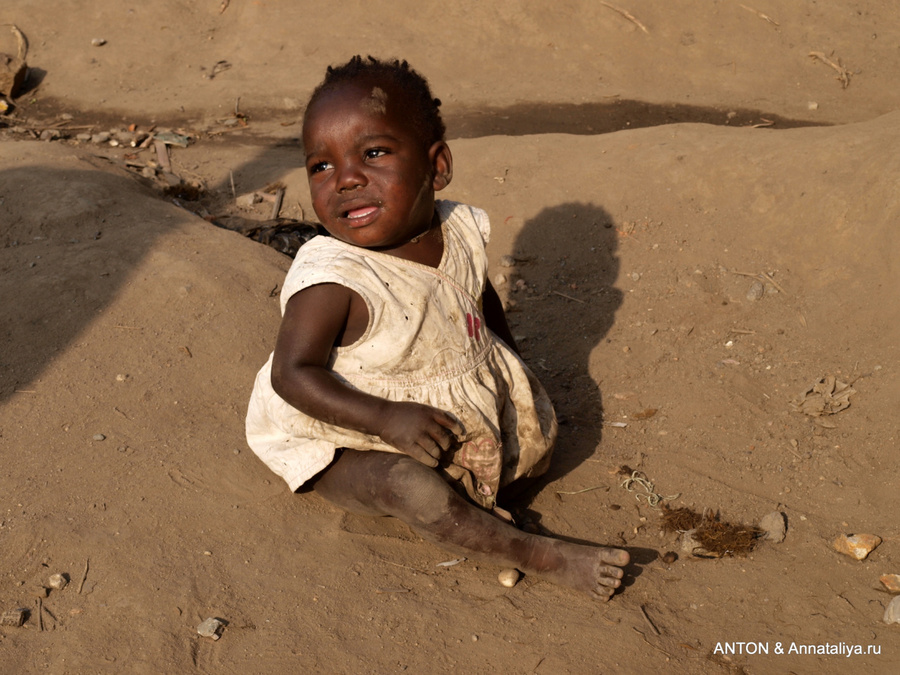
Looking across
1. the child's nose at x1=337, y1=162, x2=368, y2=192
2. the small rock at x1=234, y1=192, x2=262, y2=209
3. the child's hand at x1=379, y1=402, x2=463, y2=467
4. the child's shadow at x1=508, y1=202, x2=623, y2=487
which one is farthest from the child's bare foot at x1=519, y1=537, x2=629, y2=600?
the small rock at x1=234, y1=192, x2=262, y2=209

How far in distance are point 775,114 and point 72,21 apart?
7207 mm

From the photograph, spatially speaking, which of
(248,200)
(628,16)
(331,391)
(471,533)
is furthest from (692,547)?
(628,16)

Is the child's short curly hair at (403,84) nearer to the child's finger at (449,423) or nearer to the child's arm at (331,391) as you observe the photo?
the child's arm at (331,391)

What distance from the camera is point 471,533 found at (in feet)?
7.63

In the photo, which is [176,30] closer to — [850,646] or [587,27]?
[587,27]

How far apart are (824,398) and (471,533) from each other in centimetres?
168

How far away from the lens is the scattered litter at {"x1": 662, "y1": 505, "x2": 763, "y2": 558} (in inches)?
99.7

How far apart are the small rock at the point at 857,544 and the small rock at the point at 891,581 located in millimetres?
96

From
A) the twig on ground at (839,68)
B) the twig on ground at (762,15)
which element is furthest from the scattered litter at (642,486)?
the twig on ground at (762,15)

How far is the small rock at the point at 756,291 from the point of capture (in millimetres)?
3809

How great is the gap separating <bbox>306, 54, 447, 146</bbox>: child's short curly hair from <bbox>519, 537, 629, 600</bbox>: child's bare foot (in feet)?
4.23

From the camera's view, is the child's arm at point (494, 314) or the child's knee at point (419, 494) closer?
the child's knee at point (419, 494)

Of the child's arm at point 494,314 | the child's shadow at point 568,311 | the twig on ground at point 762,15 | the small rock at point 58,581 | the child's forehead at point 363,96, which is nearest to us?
the small rock at point 58,581

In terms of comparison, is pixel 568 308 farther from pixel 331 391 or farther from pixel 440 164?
pixel 331 391
